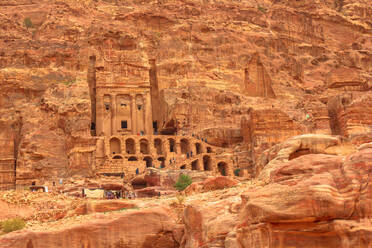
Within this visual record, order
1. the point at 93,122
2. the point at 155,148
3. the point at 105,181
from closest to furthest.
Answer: the point at 105,181, the point at 155,148, the point at 93,122

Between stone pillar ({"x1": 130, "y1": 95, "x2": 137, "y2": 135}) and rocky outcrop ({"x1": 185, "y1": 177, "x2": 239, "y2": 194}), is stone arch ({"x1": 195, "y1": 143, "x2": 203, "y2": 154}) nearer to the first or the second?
stone pillar ({"x1": 130, "y1": 95, "x2": 137, "y2": 135})

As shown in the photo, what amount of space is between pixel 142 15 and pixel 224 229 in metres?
65.9

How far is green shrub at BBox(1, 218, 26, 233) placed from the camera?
118 ft

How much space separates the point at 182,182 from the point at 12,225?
64.9 feet

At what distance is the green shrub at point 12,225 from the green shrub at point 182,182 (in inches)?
694

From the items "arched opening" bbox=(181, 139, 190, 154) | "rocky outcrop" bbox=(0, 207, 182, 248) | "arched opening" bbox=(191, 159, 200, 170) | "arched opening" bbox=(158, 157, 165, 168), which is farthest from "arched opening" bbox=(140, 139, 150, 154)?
"rocky outcrop" bbox=(0, 207, 182, 248)

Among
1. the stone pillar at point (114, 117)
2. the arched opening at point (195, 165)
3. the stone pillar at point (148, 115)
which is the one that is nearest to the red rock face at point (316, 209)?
the arched opening at point (195, 165)

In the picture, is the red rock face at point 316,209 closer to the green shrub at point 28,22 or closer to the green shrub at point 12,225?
the green shrub at point 12,225

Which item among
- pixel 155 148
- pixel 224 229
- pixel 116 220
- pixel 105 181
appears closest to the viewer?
pixel 224 229

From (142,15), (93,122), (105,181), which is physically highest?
(142,15)

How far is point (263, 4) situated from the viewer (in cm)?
10631

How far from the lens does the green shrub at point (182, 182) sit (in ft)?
172

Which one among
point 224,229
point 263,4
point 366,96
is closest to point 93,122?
point 366,96

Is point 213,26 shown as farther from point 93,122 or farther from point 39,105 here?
point 39,105
